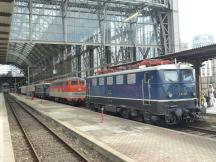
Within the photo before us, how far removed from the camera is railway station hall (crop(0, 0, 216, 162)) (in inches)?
466

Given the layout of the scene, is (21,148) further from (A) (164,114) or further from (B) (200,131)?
(B) (200,131)

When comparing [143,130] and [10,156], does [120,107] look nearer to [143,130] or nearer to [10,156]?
[143,130]

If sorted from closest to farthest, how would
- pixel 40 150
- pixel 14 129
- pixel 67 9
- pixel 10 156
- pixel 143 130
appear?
pixel 10 156
pixel 40 150
pixel 143 130
pixel 14 129
pixel 67 9

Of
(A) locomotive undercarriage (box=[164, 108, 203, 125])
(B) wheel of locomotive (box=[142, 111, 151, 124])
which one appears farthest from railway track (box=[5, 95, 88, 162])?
(A) locomotive undercarriage (box=[164, 108, 203, 125])

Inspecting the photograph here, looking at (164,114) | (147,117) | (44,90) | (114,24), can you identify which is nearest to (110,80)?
(147,117)

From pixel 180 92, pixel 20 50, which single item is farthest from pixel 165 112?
pixel 20 50

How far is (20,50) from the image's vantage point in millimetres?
76875

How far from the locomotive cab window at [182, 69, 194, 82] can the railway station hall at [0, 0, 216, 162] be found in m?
0.05

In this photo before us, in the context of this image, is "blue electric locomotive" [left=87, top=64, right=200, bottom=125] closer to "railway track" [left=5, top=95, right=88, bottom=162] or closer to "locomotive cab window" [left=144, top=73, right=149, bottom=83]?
"locomotive cab window" [left=144, top=73, right=149, bottom=83]

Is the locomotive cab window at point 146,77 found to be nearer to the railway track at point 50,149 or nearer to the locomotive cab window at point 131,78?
the locomotive cab window at point 131,78

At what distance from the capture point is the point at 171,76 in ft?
54.0

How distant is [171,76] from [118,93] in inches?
193

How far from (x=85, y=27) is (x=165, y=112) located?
3208 cm

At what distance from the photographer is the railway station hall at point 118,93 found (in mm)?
11837
